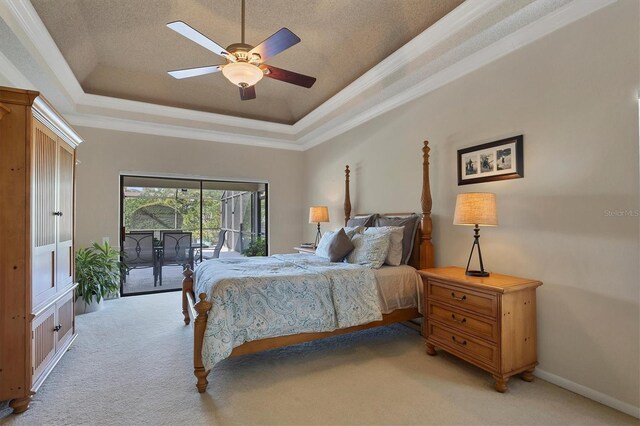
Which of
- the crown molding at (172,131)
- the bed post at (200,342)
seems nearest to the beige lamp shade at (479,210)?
the bed post at (200,342)

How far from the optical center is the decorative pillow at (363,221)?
4.15 metres

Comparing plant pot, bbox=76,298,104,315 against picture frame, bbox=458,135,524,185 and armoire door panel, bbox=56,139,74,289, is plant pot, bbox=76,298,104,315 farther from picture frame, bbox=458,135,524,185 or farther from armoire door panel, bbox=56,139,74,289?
picture frame, bbox=458,135,524,185

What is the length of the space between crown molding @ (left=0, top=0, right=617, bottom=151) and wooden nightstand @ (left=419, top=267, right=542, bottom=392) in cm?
205

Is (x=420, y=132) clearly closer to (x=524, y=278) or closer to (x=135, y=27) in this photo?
(x=524, y=278)

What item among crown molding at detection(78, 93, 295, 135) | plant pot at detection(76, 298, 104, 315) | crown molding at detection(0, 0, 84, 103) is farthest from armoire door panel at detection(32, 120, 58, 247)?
crown molding at detection(78, 93, 295, 135)

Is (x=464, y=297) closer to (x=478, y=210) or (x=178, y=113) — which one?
(x=478, y=210)

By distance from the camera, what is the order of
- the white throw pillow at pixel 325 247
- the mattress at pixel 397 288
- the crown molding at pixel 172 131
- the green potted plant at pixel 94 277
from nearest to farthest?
the mattress at pixel 397 288, the white throw pillow at pixel 325 247, the green potted plant at pixel 94 277, the crown molding at pixel 172 131

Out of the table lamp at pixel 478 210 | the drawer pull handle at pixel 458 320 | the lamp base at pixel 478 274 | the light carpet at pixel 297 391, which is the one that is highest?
the table lamp at pixel 478 210

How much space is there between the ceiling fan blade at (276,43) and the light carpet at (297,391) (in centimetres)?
255

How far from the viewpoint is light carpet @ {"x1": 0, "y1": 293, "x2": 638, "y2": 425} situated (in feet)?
6.52

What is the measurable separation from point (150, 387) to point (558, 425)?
2769 mm

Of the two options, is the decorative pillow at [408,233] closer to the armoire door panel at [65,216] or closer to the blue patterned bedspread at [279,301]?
the blue patterned bedspread at [279,301]

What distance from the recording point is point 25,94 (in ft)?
6.80

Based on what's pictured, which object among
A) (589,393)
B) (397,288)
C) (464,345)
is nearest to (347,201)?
(397,288)
